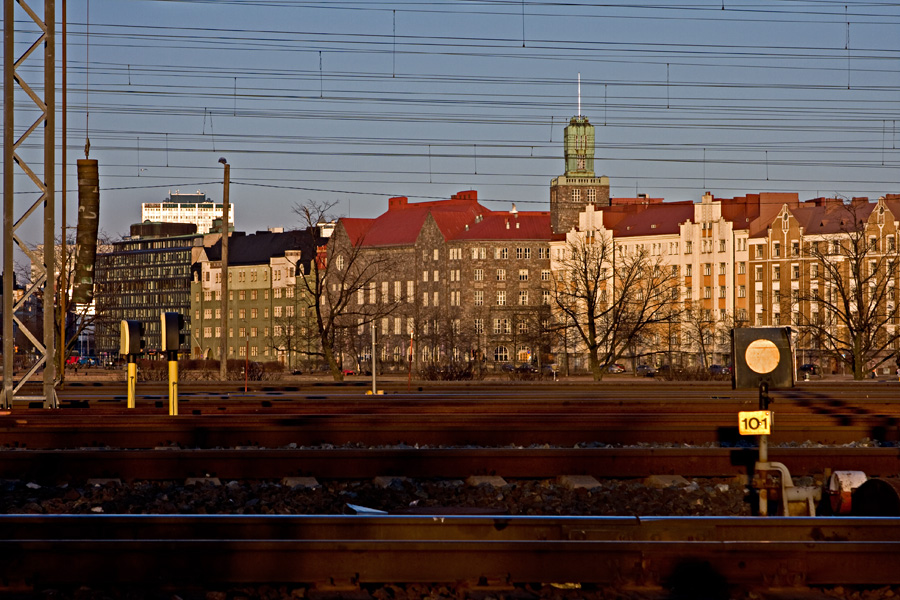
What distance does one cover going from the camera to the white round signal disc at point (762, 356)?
11.2 metres

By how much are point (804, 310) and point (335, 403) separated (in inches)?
3425

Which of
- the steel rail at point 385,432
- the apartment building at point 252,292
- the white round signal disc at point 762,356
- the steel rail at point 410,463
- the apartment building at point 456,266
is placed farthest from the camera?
the apartment building at point 252,292

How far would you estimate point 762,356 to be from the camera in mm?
11195

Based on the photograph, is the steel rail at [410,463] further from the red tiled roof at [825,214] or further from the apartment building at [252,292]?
the apartment building at [252,292]

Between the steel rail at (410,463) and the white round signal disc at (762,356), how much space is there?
2.65 m

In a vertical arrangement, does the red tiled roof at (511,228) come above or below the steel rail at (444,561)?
above

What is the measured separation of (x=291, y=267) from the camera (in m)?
152

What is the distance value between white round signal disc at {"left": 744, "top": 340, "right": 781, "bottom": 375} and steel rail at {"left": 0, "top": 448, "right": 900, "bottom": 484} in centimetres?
265

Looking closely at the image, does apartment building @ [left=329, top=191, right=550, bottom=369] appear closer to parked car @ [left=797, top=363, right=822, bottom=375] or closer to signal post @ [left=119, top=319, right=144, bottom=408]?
parked car @ [left=797, top=363, right=822, bottom=375]

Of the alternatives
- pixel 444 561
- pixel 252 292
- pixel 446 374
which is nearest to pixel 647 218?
pixel 252 292

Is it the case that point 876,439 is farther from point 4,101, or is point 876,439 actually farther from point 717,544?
point 4,101

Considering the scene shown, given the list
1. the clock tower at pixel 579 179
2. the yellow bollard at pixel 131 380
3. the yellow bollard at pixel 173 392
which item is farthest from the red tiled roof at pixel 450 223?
the yellow bollard at pixel 173 392

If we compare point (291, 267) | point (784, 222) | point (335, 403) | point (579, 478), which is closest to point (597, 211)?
point (784, 222)

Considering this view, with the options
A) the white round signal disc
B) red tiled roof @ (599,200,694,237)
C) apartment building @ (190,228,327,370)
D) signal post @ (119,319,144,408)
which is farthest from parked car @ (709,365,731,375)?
apartment building @ (190,228,327,370)
